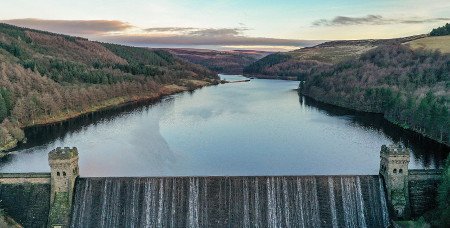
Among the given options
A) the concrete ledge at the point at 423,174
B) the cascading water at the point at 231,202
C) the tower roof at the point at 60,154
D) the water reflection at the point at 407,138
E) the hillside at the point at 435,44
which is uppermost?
the hillside at the point at 435,44

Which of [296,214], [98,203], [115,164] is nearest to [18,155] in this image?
[115,164]

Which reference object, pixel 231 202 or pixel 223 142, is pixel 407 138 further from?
pixel 231 202

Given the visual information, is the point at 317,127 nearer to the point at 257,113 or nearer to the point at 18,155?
the point at 257,113

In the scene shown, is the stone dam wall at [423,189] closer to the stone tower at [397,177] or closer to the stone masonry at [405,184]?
the stone masonry at [405,184]

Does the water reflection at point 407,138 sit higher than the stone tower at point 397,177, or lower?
lower

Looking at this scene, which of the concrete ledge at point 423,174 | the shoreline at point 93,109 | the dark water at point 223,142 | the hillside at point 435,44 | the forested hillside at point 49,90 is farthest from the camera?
the hillside at point 435,44

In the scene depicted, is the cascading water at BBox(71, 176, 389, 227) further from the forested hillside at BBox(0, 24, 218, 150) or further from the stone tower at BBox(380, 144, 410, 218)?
the forested hillside at BBox(0, 24, 218, 150)

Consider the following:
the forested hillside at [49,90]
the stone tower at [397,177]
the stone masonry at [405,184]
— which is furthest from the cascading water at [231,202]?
the forested hillside at [49,90]


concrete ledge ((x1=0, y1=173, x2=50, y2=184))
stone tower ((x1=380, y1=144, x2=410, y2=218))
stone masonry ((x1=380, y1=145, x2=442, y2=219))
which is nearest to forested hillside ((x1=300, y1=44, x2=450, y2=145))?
stone masonry ((x1=380, y1=145, x2=442, y2=219))
